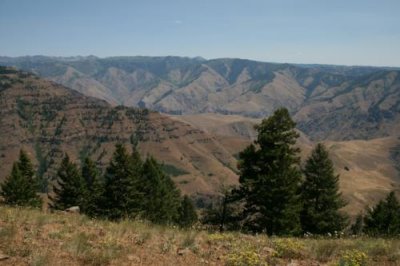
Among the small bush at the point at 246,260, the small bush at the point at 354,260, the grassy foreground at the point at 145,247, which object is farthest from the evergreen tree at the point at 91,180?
the small bush at the point at 354,260

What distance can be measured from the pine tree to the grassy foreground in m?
28.2

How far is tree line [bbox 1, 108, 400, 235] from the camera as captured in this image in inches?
1236

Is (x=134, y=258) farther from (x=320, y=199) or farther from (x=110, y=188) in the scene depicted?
(x=110, y=188)

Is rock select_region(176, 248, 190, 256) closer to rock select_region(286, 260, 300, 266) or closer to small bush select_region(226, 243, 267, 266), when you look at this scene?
small bush select_region(226, 243, 267, 266)

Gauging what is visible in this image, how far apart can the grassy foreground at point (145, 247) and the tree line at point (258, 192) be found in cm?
358

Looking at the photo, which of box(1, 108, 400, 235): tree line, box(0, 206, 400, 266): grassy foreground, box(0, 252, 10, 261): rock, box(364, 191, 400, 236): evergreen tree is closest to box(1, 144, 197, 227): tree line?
box(1, 108, 400, 235): tree line

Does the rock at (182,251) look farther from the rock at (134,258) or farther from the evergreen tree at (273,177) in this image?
the evergreen tree at (273,177)

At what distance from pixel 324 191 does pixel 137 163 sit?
26236 millimetres

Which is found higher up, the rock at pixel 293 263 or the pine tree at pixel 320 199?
the rock at pixel 293 263

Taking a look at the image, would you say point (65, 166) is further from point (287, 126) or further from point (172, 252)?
point (172, 252)

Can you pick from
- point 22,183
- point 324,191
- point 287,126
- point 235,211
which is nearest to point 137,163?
point 22,183

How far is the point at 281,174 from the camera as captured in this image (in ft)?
103

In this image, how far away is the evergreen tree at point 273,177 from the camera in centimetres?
3120

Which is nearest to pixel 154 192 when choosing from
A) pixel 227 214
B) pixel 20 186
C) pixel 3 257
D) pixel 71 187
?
pixel 71 187
